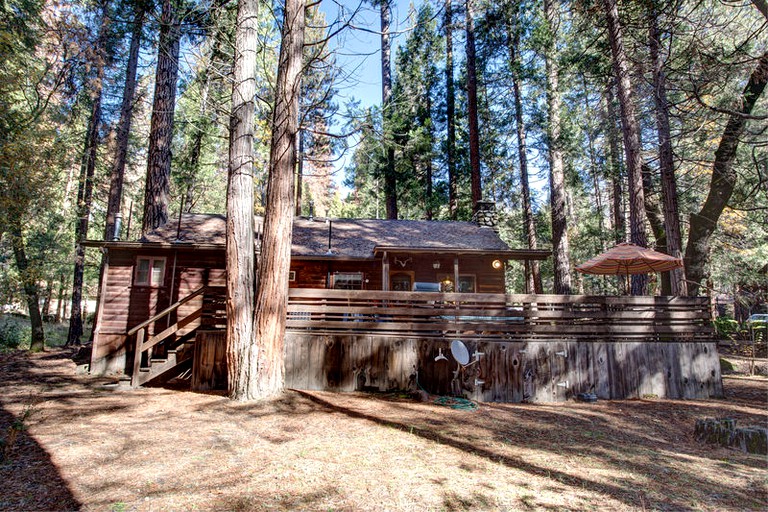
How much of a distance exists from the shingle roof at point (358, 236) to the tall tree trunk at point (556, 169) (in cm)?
303

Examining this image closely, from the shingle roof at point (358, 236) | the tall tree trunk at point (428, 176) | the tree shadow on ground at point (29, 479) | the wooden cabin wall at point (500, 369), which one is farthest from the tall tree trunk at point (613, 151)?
the tree shadow on ground at point (29, 479)

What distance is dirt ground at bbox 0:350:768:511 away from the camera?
10.3ft

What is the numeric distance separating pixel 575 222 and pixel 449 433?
2641cm

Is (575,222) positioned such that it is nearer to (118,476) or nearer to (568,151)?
(568,151)

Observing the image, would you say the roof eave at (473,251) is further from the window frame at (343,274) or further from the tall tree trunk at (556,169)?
the tall tree trunk at (556,169)

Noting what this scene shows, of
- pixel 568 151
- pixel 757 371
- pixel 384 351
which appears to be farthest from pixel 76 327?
pixel 757 371

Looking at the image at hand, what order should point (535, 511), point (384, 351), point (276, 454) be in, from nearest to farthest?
point (535, 511), point (276, 454), point (384, 351)

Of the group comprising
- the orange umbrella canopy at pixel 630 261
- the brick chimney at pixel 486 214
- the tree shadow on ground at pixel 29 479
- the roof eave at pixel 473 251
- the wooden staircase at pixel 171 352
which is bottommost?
the tree shadow on ground at pixel 29 479

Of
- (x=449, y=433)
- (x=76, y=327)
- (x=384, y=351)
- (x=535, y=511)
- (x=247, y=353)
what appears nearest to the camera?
(x=535, y=511)

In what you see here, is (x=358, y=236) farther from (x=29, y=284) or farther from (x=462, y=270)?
(x=29, y=284)

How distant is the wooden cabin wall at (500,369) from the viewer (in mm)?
7227

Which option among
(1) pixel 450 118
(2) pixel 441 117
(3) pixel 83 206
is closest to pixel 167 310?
(3) pixel 83 206

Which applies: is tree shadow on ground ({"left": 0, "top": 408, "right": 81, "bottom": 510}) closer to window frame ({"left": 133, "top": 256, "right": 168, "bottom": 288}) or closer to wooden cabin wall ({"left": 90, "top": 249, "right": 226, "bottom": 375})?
wooden cabin wall ({"left": 90, "top": 249, "right": 226, "bottom": 375})

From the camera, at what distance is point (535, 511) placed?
3.00 metres
